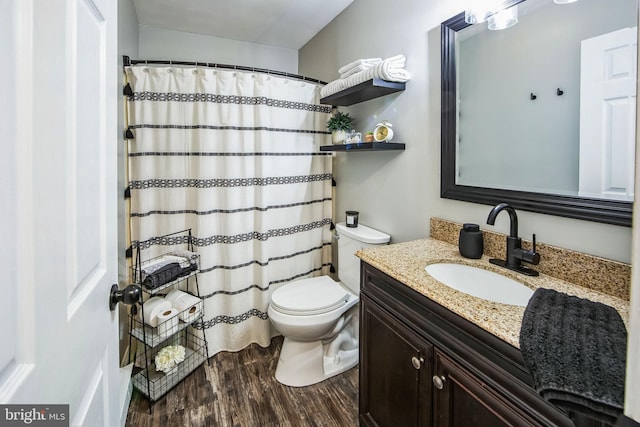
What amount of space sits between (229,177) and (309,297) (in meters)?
0.95

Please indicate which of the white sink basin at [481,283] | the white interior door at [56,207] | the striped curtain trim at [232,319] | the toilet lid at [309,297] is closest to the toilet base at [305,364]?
the toilet lid at [309,297]

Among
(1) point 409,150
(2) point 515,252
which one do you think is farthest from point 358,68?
(2) point 515,252

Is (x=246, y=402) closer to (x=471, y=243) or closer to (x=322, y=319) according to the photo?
(x=322, y=319)

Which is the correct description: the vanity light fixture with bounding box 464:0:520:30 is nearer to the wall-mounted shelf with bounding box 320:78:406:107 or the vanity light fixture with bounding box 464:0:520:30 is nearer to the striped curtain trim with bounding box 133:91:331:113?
the wall-mounted shelf with bounding box 320:78:406:107

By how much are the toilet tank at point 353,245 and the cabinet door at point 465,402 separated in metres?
0.93

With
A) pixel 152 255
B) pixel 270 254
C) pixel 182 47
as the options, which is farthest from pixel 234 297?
pixel 182 47

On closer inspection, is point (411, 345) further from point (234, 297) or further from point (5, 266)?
point (234, 297)

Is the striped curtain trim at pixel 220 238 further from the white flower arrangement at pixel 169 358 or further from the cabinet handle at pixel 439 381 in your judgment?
→ the cabinet handle at pixel 439 381

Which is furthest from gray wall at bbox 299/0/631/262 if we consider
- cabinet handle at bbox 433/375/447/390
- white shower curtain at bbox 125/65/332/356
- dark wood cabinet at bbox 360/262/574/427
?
cabinet handle at bbox 433/375/447/390

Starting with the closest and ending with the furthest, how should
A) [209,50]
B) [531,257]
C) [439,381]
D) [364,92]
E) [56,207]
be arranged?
[56,207], [439,381], [531,257], [364,92], [209,50]

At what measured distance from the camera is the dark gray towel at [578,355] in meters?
0.53

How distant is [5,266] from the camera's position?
1.31ft

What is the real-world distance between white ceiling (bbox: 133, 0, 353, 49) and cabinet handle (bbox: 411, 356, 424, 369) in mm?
2305

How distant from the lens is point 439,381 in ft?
3.25
